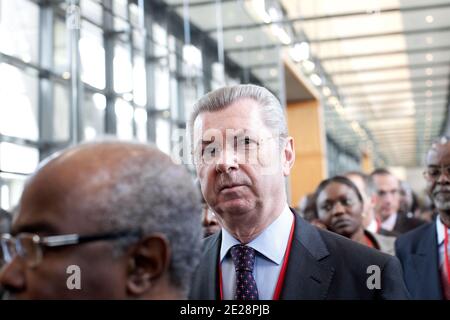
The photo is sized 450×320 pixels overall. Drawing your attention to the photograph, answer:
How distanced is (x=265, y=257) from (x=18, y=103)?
191 inches

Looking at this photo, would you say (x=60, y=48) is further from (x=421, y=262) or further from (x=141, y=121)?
(x=421, y=262)

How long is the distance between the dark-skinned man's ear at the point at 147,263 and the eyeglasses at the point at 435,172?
2204 mm

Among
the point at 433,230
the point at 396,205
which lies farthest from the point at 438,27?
the point at 433,230

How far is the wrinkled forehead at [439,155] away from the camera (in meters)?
2.84

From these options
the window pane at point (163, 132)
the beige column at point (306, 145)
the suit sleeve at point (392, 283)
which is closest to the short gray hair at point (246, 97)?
the suit sleeve at point (392, 283)

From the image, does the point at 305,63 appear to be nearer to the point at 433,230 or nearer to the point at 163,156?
the point at 433,230

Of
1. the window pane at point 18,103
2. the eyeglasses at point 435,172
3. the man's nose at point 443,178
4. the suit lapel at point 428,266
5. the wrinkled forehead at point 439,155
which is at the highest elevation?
the window pane at point 18,103

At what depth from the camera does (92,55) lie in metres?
6.53

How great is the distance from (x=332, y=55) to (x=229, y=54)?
15.4ft

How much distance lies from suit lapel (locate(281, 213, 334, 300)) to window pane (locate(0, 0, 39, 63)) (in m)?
4.59

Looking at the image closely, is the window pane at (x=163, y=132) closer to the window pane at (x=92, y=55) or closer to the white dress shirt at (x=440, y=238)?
the window pane at (x=92, y=55)

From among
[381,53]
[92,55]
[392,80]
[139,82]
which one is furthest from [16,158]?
[392,80]

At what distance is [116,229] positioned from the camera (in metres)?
0.97

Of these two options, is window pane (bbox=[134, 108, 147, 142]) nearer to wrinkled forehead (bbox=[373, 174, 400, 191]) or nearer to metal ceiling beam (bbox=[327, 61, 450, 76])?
wrinkled forehead (bbox=[373, 174, 400, 191])
